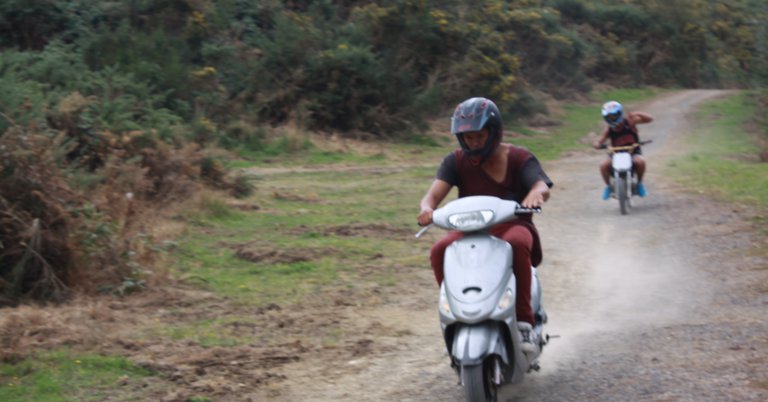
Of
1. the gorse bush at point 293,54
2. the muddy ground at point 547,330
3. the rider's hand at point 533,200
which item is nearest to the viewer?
the rider's hand at point 533,200

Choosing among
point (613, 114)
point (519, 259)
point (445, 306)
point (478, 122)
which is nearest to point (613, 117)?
point (613, 114)

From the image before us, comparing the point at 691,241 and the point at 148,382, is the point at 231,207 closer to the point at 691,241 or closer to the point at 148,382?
the point at 691,241

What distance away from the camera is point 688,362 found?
6.82m

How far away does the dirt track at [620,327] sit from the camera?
21.3 feet

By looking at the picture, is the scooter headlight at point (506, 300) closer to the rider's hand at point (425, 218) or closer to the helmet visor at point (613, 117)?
the rider's hand at point (425, 218)

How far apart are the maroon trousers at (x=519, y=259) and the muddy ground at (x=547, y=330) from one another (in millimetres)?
599

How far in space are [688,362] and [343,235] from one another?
7.34 m

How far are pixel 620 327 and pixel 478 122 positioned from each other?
271 centimetres

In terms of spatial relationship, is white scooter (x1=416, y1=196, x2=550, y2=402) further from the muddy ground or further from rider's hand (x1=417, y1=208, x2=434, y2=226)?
the muddy ground

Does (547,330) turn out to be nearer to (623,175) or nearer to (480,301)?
(480,301)

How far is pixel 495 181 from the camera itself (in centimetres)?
664

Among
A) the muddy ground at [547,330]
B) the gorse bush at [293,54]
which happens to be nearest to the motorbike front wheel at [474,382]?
the muddy ground at [547,330]

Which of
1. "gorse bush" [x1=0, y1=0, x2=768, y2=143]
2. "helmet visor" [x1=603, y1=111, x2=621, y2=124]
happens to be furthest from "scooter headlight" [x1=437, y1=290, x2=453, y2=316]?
"gorse bush" [x1=0, y1=0, x2=768, y2=143]

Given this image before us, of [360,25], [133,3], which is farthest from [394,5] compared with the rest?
[133,3]
